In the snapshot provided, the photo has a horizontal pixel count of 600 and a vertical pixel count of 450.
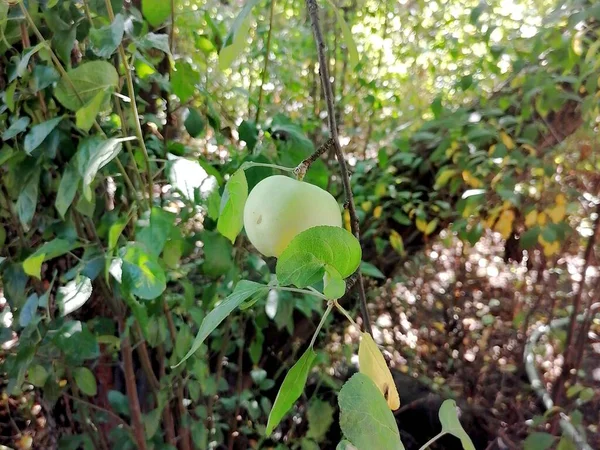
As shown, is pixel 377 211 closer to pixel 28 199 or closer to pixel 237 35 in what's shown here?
pixel 28 199

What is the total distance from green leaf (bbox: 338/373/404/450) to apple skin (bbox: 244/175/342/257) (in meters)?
0.11

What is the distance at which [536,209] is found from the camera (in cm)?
150

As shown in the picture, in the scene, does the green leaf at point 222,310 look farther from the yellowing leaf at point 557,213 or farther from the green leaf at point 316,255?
the yellowing leaf at point 557,213

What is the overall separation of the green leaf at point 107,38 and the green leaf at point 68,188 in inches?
8.5

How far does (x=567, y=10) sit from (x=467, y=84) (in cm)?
30

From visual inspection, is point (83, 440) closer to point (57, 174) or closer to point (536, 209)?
point (57, 174)

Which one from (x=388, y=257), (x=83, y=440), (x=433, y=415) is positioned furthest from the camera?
(x=388, y=257)

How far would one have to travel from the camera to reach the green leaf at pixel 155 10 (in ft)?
2.29

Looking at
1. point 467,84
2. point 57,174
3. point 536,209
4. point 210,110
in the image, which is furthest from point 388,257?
point 57,174

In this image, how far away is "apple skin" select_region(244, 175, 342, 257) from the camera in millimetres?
343

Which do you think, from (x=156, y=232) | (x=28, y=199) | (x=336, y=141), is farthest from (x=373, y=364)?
(x=28, y=199)

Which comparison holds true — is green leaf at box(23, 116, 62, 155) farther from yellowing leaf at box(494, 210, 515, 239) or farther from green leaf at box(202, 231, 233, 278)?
yellowing leaf at box(494, 210, 515, 239)

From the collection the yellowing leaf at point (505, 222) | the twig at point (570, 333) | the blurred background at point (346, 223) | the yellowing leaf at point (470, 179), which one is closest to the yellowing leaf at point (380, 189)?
the blurred background at point (346, 223)

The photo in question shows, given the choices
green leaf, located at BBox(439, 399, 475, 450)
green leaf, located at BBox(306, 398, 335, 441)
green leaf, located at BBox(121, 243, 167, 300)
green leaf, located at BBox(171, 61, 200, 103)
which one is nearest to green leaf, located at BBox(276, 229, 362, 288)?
green leaf, located at BBox(439, 399, 475, 450)
